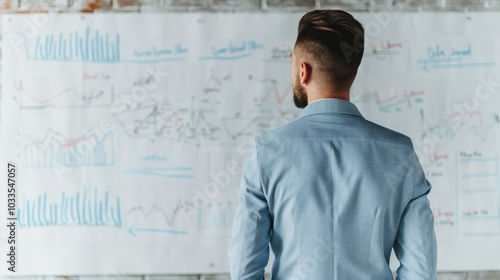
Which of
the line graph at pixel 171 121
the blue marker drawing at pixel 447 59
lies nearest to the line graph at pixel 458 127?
the blue marker drawing at pixel 447 59

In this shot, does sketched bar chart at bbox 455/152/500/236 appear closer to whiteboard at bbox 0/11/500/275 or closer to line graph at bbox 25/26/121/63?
whiteboard at bbox 0/11/500/275

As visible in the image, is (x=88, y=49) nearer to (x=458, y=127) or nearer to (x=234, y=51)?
(x=234, y=51)

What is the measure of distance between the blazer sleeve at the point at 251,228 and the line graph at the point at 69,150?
987 millimetres

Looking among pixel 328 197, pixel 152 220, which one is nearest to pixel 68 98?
pixel 152 220

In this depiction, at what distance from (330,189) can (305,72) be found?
251 mm

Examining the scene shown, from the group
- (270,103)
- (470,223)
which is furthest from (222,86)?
(470,223)

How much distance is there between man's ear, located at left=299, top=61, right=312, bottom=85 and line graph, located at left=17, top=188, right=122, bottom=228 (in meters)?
1.08

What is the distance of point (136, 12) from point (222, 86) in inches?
17.1

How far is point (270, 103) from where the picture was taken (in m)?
1.93

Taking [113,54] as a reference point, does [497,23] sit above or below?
above

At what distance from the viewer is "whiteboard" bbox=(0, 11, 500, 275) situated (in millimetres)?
1904

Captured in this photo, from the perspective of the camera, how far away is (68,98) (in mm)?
1922

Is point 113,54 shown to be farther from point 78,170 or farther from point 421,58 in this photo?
point 421,58

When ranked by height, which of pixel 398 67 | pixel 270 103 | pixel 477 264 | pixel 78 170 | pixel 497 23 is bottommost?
pixel 477 264
